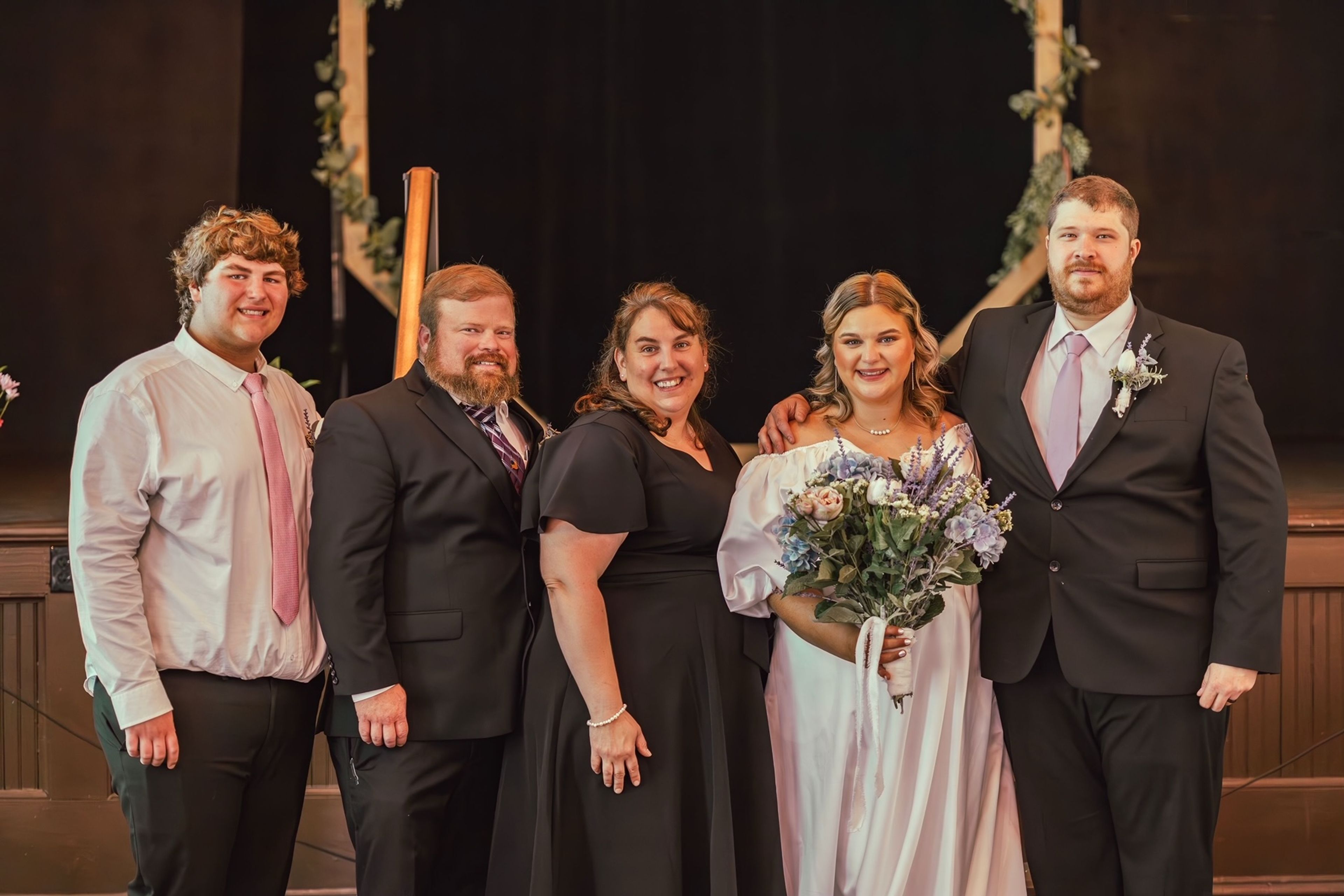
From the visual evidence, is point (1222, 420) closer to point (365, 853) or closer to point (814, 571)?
point (814, 571)

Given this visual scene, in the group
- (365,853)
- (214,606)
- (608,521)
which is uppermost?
(608,521)

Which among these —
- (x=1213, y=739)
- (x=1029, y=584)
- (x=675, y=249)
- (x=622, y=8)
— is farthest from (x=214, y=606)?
(x=622, y=8)

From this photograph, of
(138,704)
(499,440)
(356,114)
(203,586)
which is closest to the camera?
(138,704)

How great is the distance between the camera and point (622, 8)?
14.2 ft

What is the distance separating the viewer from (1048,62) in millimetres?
4273

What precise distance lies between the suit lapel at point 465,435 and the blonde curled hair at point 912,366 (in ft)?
2.67

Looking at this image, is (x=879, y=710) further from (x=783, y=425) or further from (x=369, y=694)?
(x=369, y=694)

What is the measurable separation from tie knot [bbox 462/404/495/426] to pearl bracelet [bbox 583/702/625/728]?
2.23ft

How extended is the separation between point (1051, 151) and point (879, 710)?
2.61 metres

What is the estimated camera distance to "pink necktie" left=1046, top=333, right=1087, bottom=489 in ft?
8.46

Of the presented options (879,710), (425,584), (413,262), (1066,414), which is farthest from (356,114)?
(879,710)

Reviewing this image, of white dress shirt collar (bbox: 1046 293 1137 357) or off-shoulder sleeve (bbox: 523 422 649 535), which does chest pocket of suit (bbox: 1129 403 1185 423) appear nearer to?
white dress shirt collar (bbox: 1046 293 1137 357)

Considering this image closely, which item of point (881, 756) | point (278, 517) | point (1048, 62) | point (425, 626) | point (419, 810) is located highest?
point (1048, 62)

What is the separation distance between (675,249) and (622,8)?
0.91 meters
